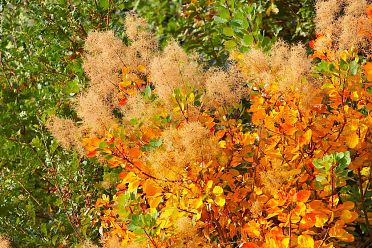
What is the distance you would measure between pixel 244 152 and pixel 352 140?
371 mm

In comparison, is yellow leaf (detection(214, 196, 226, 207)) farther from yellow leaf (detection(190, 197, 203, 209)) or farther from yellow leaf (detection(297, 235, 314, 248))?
yellow leaf (detection(297, 235, 314, 248))

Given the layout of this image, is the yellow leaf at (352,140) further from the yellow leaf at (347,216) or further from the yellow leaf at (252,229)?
the yellow leaf at (252,229)

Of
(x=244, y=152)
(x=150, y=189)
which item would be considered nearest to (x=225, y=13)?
(x=244, y=152)

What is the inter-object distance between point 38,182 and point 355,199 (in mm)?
1767

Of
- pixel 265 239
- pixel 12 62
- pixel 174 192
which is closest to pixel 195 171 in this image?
pixel 174 192

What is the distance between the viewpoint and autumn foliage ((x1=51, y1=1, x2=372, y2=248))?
6.60ft

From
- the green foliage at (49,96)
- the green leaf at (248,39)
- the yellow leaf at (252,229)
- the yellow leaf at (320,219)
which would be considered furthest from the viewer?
the green foliage at (49,96)

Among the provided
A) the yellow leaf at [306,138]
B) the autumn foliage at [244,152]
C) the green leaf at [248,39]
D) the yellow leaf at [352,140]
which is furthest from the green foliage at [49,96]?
the yellow leaf at [352,140]

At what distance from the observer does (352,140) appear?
6.97ft

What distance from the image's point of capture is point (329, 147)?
86.6 inches

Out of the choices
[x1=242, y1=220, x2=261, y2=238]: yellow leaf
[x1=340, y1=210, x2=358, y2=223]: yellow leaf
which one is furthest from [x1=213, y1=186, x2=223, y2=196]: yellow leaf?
[x1=340, y1=210, x2=358, y2=223]: yellow leaf

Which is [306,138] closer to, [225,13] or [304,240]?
[304,240]

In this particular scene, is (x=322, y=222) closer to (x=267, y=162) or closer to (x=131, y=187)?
(x=267, y=162)

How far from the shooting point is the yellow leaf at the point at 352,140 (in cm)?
211
